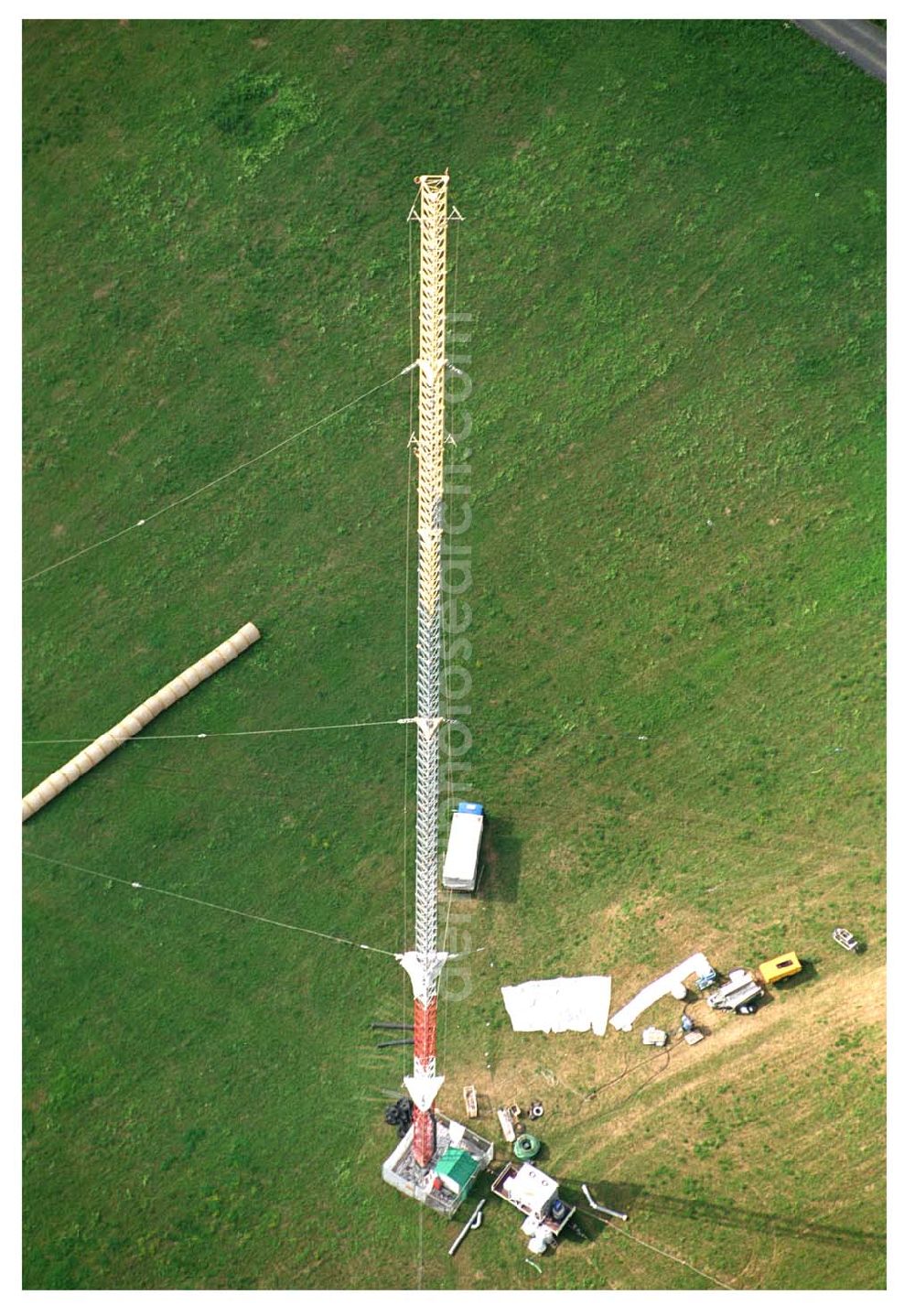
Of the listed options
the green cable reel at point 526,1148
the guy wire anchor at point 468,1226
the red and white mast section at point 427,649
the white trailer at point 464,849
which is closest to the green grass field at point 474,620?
the guy wire anchor at point 468,1226

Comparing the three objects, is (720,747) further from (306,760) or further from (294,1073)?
(294,1073)

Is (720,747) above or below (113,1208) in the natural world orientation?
above

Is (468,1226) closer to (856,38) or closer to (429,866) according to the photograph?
(429,866)

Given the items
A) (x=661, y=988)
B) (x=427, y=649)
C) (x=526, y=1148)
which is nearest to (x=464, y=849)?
(x=661, y=988)

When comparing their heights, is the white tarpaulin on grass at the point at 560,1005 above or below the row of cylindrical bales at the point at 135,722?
below

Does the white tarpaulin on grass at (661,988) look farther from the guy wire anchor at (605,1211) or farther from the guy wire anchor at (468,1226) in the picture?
the guy wire anchor at (468,1226)

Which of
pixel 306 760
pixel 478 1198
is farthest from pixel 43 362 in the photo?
pixel 478 1198
